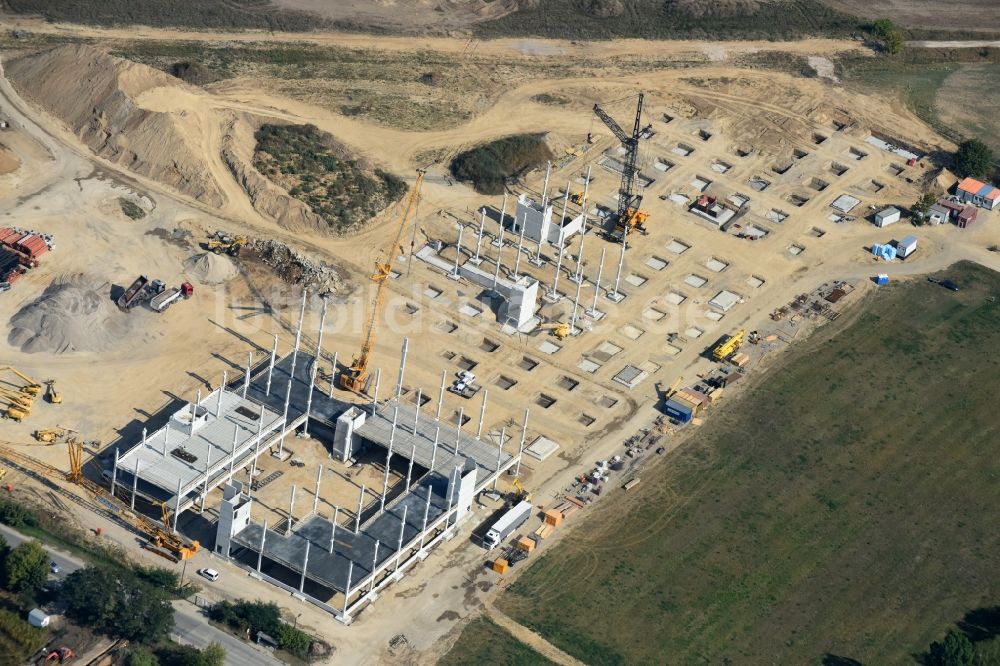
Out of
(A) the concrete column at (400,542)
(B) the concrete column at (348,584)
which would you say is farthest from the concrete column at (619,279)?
(B) the concrete column at (348,584)

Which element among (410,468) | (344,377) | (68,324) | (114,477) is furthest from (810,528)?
(68,324)

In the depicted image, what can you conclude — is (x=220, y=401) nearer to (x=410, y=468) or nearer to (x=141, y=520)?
(x=141, y=520)

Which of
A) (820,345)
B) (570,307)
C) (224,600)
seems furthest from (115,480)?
(820,345)

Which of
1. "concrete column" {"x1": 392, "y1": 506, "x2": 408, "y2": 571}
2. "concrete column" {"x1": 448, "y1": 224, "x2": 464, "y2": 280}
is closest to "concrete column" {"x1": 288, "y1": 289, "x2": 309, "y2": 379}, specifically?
"concrete column" {"x1": 448, "y1": 224, "x2": 464, "y2": 280}

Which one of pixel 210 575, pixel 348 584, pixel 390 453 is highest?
pixel 390 453

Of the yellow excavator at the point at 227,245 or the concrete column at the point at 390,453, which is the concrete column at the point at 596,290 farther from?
the yellow excavator at the point at 227,245

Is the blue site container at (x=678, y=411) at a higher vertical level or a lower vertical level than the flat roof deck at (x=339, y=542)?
higher

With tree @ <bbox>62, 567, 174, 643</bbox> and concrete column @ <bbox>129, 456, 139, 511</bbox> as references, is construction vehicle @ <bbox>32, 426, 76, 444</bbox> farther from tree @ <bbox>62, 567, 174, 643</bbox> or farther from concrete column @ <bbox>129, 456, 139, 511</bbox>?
tree @ <bbox>62, 567, 174, 643</bbox>

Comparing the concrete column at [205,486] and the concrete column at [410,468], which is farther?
the concrete column at [410,468]
